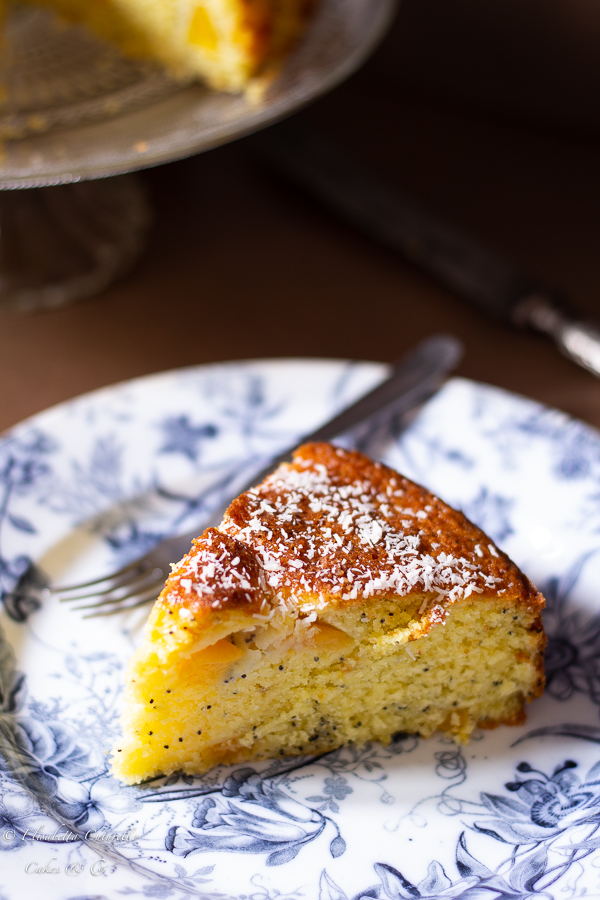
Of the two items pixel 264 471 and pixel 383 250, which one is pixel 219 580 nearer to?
pixel 264 471

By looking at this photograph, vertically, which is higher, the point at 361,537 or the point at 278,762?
the point at 361,537

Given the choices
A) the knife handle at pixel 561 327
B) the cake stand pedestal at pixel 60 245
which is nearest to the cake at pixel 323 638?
the knife handle at pixel 561 327

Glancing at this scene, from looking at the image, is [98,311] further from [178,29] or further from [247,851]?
[247,851]

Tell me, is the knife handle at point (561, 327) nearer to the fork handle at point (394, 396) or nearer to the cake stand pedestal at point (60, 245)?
the fork handle at point (394, 396)

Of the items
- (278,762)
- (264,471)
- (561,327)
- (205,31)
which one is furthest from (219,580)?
(205,31)

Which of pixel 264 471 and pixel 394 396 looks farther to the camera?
pixel 394 396

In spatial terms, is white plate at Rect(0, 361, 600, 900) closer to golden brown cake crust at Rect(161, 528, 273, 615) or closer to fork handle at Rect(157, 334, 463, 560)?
fork handle at Rect(157, 334, 463, 560)
